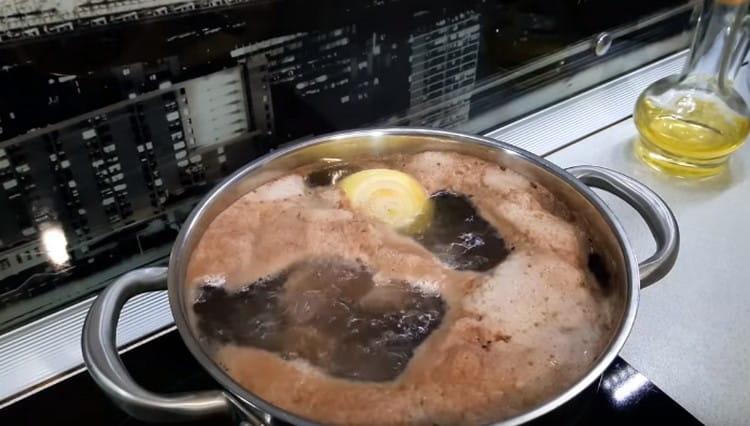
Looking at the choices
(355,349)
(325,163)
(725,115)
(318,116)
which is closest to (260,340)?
(355,349)

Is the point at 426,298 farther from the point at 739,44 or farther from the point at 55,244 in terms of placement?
the point at 739,44

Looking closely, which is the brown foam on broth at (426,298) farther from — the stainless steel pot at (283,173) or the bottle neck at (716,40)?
the bottle neck at (716,40)

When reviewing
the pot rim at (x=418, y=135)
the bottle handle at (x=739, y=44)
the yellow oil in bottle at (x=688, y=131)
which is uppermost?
the bottle handle at (x=739, y=44)

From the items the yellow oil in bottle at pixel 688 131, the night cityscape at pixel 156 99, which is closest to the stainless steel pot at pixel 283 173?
the night cityscape at pixel 156 99

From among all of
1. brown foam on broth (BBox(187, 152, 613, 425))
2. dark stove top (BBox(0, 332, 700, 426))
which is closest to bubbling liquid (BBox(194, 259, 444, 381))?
brown foam on broth (BBox(187, 152, 613, 425))

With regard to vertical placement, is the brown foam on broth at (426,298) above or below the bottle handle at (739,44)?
below

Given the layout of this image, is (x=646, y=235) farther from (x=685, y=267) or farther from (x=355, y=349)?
(x=355, y=349)

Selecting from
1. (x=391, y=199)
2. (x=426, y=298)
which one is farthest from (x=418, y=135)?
(x=426, y=298)
